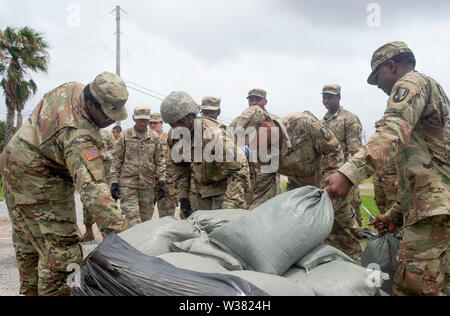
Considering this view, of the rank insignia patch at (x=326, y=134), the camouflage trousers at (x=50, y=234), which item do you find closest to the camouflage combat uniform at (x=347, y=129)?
the rank insignia patch at (x=326, y=134)

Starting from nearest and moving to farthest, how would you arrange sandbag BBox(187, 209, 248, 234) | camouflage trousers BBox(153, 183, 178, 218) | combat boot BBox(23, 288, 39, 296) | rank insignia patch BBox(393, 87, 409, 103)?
rank insignia patch BBox(393, 87, 409, 103) < sandbag BBox(187, 209, 248, 234) < combat boot BBox(23, 288, 39, 296) < camouflage trousers BBox(153, 183, 178, 218)

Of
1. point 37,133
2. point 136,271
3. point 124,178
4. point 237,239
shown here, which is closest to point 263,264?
point 237,239

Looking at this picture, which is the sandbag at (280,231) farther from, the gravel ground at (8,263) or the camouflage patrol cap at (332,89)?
the camouflage patrol cap at (332,89)

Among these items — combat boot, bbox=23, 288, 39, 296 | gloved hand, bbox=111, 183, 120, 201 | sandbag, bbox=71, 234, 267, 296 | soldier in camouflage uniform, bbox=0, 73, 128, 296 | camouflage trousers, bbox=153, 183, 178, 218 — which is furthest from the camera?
camouflage trousers, bbox=153, 183, 178, 218

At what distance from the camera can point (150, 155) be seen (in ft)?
19.9

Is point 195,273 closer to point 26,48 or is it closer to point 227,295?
point 227,295

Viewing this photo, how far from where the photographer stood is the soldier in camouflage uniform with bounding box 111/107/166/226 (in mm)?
5773

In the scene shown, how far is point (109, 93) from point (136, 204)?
3.63 metres

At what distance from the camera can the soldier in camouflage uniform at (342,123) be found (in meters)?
6.03

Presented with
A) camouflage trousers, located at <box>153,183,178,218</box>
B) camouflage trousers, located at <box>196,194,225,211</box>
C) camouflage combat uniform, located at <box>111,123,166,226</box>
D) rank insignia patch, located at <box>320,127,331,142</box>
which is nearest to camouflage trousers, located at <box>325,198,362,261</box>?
rank insignia patch, located at <box>320,127,331,142</box>

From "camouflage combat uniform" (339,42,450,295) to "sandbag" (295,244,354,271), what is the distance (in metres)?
0.39

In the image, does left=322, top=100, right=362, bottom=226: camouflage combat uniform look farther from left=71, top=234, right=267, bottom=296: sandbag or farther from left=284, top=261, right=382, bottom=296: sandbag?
left=71, top=234, right=267, bottom=296: sandbag

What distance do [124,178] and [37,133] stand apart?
3.48 m

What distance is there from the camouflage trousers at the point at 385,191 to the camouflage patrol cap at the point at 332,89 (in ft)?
5.65
